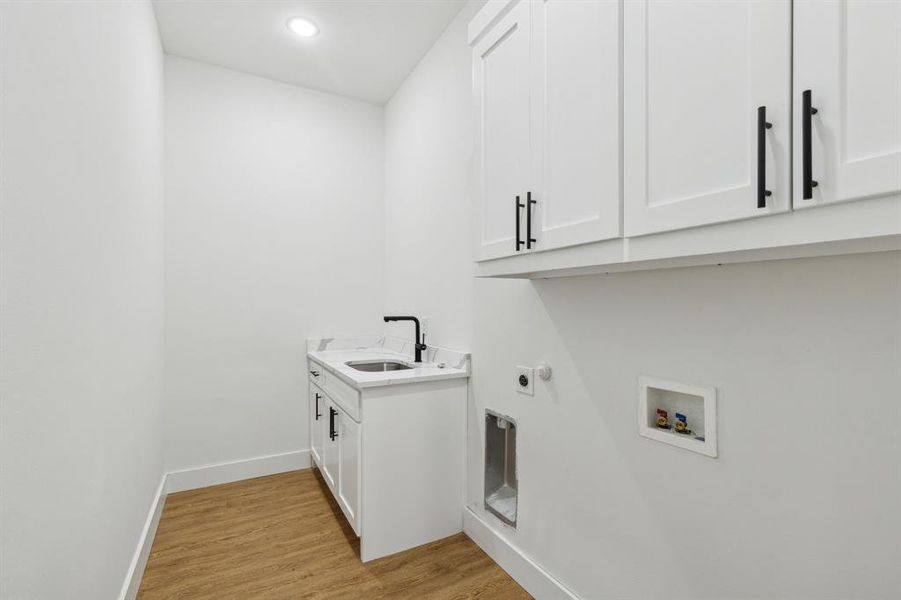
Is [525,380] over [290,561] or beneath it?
over

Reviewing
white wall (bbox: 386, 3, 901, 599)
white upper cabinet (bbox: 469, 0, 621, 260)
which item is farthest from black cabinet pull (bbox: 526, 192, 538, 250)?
white wall (bbox: 386, 3, 901, 599)

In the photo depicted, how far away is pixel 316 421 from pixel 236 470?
652mm

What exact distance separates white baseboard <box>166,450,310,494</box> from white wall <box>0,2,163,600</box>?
0.98 metres

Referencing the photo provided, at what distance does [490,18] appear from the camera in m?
1.58

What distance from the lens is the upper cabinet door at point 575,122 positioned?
1.11 m

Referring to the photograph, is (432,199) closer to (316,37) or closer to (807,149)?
(316,37)

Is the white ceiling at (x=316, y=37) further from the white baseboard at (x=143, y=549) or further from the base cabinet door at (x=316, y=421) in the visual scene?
the white baseboard at (x=143, y=549)

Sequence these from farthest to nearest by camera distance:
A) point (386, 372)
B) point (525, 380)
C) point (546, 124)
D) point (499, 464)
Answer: point (386, 372) → point (499, 464) → point (525, 380) → point (546, 124)

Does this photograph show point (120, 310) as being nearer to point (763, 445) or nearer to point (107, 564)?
point (107, 564)

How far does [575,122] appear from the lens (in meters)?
1.22

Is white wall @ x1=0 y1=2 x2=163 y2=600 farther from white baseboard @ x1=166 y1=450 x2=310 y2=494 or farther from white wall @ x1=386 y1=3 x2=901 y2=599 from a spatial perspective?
white wall @ x1=386 y1=3 x2=901 y2=599

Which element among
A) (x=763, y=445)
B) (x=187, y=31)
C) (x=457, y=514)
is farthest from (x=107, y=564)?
(x=187, y=31)

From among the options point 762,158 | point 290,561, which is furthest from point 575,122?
point 290,561

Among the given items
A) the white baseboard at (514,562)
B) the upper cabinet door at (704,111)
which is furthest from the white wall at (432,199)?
the upper cabinet door at (704,111)
